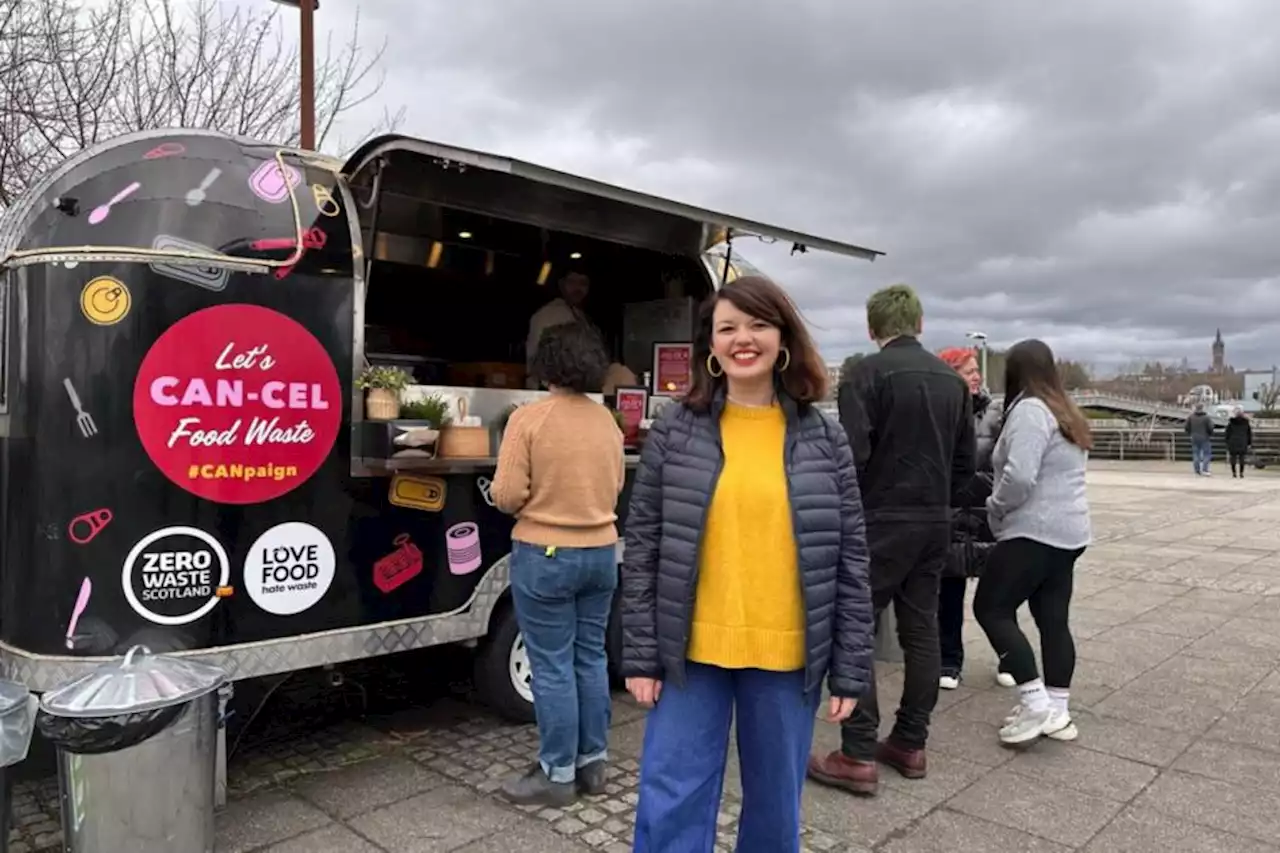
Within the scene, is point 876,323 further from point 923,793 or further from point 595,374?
point 923,793

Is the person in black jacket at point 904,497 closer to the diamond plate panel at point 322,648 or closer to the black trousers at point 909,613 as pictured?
the black trousers at point 909,613

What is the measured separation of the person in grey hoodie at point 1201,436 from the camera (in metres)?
22.9

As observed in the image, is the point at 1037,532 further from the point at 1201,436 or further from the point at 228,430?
the point at 1201,436

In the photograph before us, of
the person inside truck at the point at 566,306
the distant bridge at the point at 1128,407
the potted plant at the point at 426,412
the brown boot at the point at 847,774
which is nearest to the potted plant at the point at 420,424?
the potted plant at the point at 426,412

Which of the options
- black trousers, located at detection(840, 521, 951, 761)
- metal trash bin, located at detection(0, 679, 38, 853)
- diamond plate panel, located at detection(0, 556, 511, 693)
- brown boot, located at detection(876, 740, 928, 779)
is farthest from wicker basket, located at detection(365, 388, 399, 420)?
A: brown boot, located at detection(876, 740, 928, 779)

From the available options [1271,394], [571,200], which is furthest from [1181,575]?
[1271,394]

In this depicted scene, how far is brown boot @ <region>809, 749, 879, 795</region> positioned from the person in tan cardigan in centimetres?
96

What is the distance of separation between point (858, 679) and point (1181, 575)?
8.12 metres

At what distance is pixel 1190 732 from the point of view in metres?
4.70

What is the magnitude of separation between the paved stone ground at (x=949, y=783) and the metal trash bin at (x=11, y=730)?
1.81 feet

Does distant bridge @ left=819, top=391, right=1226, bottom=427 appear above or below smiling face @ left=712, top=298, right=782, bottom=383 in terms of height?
above

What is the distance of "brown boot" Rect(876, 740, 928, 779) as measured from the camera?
4.11m

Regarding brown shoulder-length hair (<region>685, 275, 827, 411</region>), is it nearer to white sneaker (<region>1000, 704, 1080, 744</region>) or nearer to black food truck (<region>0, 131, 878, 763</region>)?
black food truck (<region>0, 131, 878, 763</region>)

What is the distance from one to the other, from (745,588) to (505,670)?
246 centimetres
